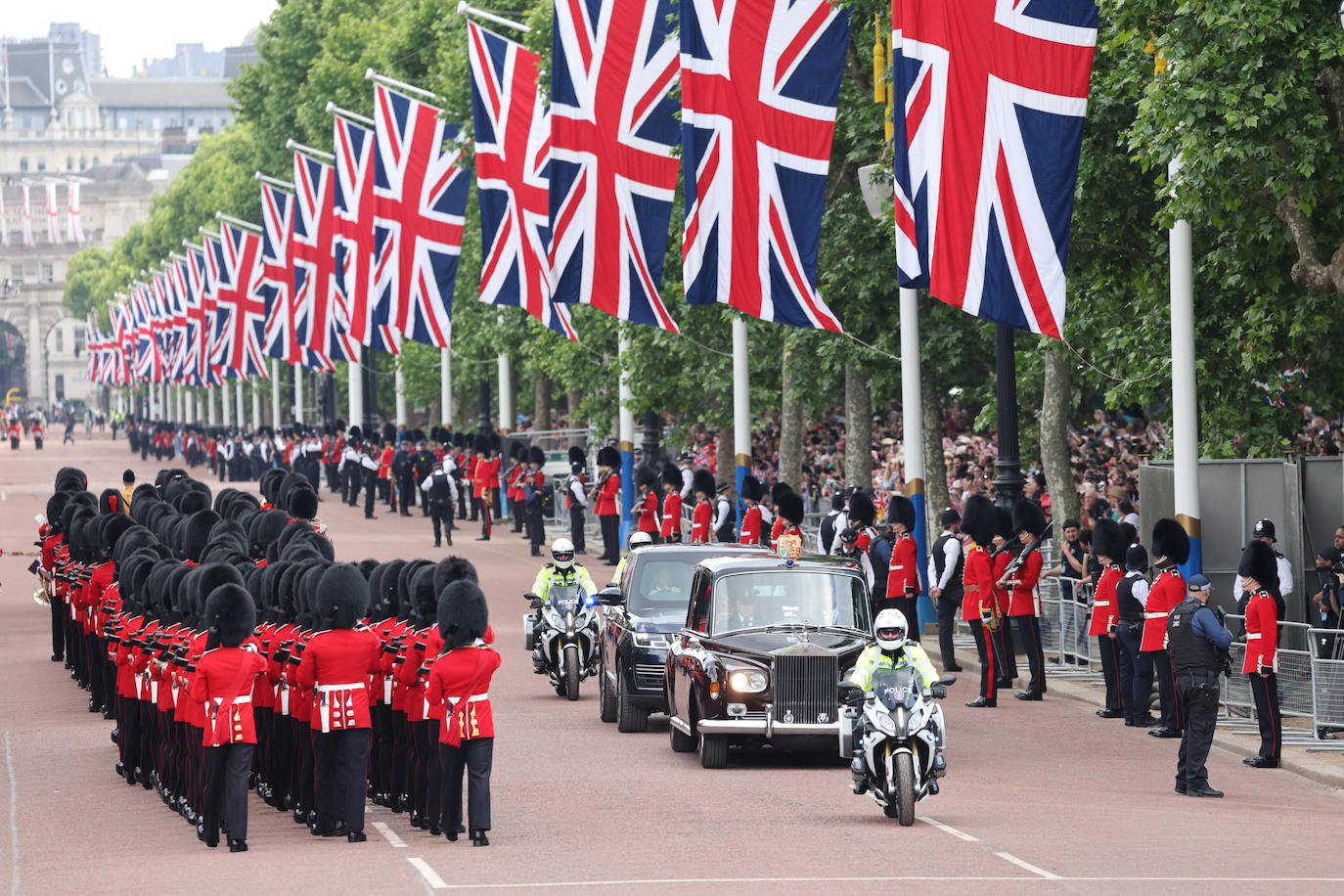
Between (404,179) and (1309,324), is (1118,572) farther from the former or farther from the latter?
(404,179)

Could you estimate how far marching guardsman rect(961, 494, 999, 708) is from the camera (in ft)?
74.4

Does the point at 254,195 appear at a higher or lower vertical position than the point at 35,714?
higher

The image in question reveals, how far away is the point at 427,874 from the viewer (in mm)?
13461

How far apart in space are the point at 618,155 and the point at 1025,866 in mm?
16895

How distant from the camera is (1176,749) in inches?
780

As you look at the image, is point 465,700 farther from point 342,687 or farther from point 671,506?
point 671,506

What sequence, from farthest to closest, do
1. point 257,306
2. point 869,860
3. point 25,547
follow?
point 257,306 → point 25,547 → point 869,860

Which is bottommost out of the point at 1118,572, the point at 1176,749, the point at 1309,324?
the point at 1176,749

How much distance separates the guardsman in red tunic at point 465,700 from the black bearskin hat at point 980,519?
9.29 meters

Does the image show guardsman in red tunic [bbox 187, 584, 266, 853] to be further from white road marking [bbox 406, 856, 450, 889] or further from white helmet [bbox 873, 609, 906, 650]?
white helmet [bbox 873, 609, 906, 650]

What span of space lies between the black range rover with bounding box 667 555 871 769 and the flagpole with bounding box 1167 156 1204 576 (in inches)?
152

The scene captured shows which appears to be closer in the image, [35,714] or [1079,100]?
[1079,100]

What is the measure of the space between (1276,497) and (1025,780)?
16.6ft

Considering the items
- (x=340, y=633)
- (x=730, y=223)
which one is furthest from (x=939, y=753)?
(x=730, y=223)
